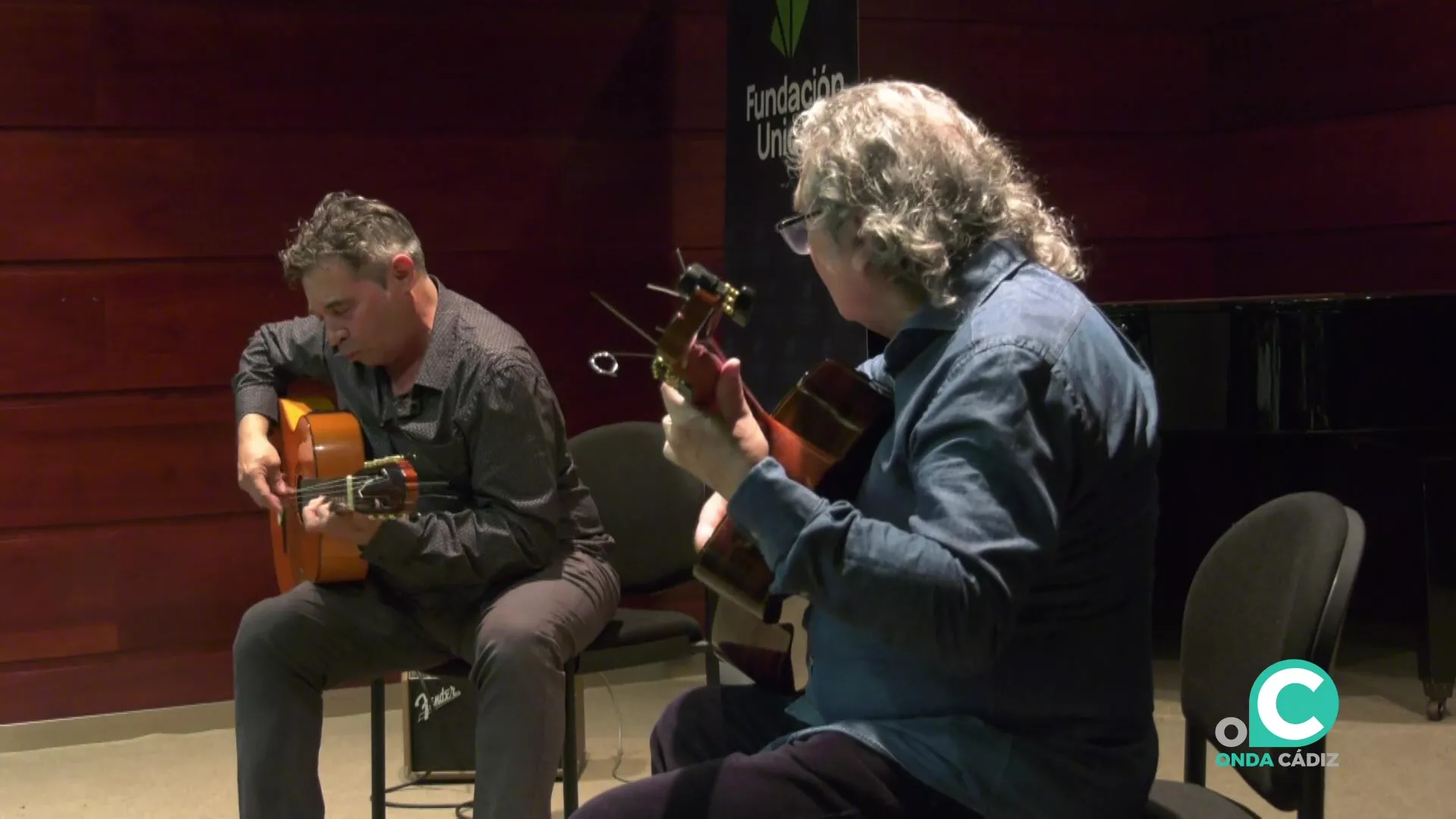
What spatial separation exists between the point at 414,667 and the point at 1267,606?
1475 mm

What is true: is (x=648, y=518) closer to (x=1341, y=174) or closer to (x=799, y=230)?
(x=799, y=230)

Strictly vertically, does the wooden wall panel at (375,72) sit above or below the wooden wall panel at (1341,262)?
above

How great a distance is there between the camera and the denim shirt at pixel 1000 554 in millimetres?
1305

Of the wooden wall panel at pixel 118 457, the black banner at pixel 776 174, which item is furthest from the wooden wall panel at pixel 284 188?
the black banner at pixel 776 174

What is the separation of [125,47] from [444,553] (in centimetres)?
194

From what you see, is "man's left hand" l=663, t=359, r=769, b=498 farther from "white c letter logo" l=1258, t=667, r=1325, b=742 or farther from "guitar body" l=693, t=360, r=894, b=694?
"white c letter logo" l=1258, t=667, r=1325, b=742

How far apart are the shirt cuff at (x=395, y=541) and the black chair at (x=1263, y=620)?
1232 millimetres

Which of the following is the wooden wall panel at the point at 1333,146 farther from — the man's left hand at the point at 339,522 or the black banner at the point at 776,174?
the man's left hand at the point at 339,522

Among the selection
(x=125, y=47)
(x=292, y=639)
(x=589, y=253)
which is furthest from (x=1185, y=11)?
(x=292, y=639)

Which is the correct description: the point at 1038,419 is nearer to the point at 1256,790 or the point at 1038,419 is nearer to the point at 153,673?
the point at 1256,790

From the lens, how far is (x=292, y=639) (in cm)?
239

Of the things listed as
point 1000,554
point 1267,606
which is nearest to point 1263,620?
point 1267,606

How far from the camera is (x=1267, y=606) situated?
159cm

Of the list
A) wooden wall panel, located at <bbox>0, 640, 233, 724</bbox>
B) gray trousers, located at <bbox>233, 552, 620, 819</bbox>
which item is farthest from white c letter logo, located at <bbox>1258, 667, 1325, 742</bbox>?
wooden wall panel, located at <bbox>0, 640, 233, 724</bbox>
